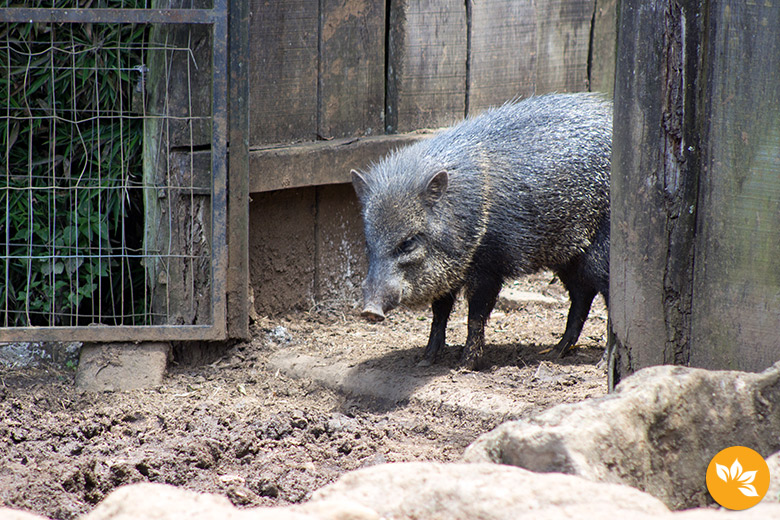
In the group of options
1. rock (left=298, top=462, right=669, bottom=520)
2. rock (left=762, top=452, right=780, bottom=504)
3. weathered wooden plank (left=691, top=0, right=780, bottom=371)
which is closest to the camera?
rock (left=298, top=462, right=669, bottom=520)

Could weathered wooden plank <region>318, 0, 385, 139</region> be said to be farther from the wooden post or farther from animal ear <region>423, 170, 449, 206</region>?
the wooden post

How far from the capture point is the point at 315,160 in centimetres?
468

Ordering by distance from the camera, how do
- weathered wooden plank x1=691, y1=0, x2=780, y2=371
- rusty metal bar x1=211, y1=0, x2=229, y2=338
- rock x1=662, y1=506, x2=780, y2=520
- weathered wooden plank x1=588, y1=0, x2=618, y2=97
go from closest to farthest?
1. rock x1=662, y1=506, x2=780, y2=520
2. weathered wooden plank x1=691, y1=0, x2=780, y2=371
3. rusty metal bar x1=211, y1=0, x2=229, y2=338
4. weathered wooden plank x1=588, y1=0, x2=618, y2=97

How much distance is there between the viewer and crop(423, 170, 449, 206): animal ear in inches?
163

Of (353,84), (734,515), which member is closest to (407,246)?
(353,84)

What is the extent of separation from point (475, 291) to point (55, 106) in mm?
2416

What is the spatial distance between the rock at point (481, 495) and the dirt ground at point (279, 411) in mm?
1222

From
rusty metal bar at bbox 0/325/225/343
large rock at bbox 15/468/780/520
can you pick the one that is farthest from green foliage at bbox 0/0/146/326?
large rock at bbox 15/468/780/520

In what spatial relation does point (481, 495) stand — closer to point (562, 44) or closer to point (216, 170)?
point (216, 170)

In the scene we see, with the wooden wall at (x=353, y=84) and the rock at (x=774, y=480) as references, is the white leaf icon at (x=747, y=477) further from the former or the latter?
the wooden wall at (x=353, y=84)

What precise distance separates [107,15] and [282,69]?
1014mm

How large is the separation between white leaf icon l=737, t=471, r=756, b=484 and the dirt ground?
129cm

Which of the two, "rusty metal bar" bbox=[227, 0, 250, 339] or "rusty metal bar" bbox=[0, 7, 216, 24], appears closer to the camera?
"rusty metal bar" bbox=[0, 7, 216, 24]

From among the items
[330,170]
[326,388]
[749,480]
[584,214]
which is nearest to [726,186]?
[749,480]
